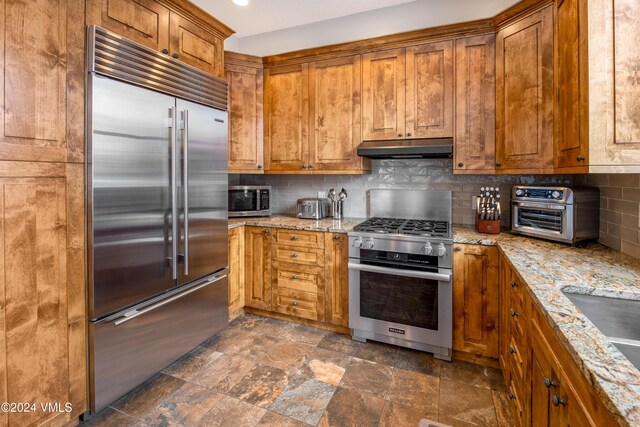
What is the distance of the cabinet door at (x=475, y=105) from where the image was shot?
246cm

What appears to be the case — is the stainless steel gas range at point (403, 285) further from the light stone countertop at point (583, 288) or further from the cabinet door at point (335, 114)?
the cabinet door at point (335, 114)

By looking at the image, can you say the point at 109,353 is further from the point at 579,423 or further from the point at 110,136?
the point at 579,423

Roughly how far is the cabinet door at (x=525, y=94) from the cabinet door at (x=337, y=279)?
54.1 inches

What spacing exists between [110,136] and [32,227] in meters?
0.59

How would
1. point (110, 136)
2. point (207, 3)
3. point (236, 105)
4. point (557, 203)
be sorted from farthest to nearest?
point (236, 105) < point (207, 3) < point (557, 203) < point (110, 136)

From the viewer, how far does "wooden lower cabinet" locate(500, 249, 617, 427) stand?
821 mm

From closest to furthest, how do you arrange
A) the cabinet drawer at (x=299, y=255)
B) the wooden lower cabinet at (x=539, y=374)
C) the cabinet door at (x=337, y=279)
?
1. the wooden lower cabinet at (x=539, y=374)
2. the cabinet door at (x=337, y=279)
3. the cabinet drawer at (x=299, y=255)

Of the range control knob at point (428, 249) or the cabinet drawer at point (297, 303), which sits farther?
the cabinet drawer at point (297, 303)

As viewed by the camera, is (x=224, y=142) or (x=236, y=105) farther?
(x=236, y=105)

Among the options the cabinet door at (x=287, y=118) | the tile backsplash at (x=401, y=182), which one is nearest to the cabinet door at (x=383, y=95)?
the tile backsplash at (x=401, y=182)

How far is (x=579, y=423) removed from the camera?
837mm

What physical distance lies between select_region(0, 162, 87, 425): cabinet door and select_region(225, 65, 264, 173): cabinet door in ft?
5.22

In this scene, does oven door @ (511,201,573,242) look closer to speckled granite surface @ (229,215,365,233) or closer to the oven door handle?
the oven door handle

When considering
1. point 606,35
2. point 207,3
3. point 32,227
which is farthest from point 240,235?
point 606,35
